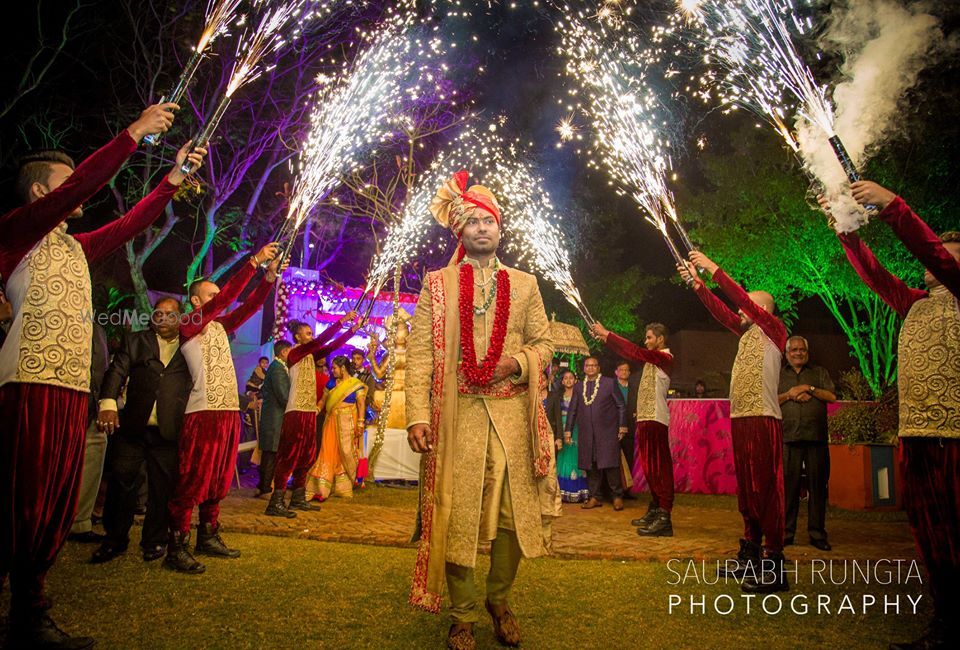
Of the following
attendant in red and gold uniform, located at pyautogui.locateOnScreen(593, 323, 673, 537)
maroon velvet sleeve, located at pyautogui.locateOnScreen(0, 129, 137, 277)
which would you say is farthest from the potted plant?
maroon velvet sleeve, located at pyautogui.locateOnScreen(0, 129, 137, 277)

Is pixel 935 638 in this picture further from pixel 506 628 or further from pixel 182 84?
pixel 182 84

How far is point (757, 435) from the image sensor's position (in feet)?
17.2

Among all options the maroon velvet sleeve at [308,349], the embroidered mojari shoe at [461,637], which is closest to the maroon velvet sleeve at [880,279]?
the embroidered mojari shoe at [461,637]

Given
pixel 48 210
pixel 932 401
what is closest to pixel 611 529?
pixel 932 401

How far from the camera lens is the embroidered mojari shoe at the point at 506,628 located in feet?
11.8

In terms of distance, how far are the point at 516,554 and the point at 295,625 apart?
1347mm

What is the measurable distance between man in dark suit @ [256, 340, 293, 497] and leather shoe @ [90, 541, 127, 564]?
3380 mm

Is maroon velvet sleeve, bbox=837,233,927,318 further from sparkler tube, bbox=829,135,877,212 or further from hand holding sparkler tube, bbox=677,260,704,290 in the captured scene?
hand holding sparkler tube, bbox=677,260,704,290

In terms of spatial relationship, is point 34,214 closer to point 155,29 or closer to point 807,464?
point 807,464

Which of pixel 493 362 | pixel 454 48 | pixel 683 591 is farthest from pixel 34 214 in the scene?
pixel 454 48

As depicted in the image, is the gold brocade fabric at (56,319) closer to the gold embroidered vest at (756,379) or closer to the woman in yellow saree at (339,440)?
the gold embroidered vest at (756,379)

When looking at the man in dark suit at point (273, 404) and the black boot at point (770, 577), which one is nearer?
the black boot at point (770, 577)

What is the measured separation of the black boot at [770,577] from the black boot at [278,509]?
16.7ft

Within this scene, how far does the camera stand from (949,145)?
12680mm
